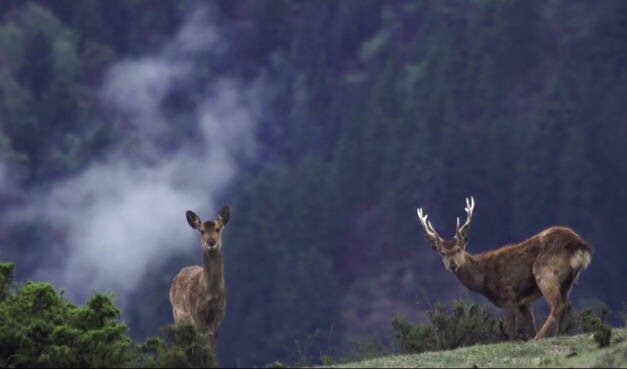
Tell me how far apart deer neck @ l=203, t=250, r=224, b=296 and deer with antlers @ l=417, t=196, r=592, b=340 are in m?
3.69

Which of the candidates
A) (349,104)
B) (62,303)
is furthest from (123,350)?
(349,104)

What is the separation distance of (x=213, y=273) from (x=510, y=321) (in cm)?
410

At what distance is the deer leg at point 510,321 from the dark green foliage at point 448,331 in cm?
14

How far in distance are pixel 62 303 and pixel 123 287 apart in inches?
2984

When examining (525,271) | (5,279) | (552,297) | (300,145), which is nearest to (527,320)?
(525,271)

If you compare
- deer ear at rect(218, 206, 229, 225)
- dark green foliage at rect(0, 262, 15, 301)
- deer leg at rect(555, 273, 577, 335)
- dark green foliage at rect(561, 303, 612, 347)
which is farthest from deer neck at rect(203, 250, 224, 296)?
dark green foliage at rect(561, 303, 612, 347)

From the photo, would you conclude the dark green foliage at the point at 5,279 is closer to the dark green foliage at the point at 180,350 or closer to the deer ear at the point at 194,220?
the dark green foliage at the point at 180,350

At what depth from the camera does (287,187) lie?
338ft

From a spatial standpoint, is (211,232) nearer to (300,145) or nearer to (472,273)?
(472,273)

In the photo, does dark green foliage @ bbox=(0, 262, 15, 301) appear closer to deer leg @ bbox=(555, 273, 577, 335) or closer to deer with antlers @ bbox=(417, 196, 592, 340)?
deer with antlers @ bbox=(417, 196, 592, 340)

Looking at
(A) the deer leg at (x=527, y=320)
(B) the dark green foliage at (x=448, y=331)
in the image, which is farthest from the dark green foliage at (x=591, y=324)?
(B) the dark green foliage at (x=448, y=331)

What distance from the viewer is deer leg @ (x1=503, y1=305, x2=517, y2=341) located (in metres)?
24.8

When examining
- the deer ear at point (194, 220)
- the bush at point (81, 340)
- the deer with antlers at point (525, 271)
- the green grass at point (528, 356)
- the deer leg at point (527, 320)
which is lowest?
the green grass at point (528, 356)

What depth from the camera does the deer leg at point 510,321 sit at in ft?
81.4
